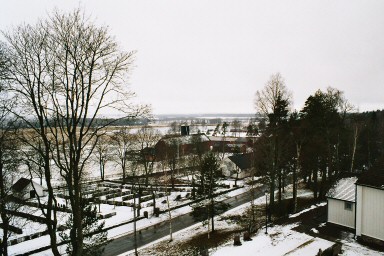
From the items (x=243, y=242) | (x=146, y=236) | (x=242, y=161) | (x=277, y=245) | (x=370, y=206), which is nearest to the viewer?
(x=370, y=206)

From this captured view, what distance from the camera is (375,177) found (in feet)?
66.8

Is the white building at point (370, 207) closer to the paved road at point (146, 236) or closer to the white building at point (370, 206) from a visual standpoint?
the white building at point (370, 206)

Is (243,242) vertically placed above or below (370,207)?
below

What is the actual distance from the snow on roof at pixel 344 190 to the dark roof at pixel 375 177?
330 cm

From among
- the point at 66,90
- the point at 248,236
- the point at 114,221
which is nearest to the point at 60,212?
the point at 114,221

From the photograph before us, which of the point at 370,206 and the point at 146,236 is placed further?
the point at 146,236

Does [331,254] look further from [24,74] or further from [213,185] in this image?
[24,74]

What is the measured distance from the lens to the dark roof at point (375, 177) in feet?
64.9

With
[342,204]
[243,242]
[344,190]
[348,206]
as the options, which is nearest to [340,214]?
[342,204]

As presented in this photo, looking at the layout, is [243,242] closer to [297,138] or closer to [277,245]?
[277,245]

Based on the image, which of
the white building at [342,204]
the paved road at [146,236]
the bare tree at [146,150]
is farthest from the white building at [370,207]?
the bare tree at [146,150]

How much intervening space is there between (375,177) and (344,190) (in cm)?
455

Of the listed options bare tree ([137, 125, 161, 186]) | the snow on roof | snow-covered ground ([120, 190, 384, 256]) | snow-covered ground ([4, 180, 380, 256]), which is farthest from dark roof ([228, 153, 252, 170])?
the snow on roof

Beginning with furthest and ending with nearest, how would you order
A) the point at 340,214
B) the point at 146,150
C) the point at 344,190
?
the point at 146,150
the point at 344,190
the point at 340,214
